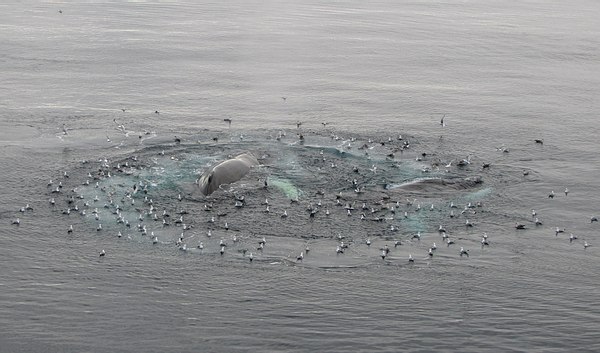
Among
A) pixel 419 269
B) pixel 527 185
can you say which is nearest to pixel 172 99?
pixel 527 185

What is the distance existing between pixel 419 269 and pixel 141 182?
22.8m

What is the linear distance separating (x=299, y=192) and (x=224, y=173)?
5733 mm

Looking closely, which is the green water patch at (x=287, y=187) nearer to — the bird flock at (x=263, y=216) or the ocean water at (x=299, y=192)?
the ocean water at (x=299, y=192)

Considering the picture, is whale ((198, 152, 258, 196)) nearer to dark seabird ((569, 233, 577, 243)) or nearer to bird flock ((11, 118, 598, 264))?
bird flock ((11, 118, 598, 264))

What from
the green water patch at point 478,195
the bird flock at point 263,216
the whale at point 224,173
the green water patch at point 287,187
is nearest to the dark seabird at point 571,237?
the bird flock at point 263,216

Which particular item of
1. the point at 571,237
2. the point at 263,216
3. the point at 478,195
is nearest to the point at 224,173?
the point at 263,216

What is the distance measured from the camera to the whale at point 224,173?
211ft

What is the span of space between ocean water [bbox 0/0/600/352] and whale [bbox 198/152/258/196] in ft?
2.84

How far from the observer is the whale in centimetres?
6419

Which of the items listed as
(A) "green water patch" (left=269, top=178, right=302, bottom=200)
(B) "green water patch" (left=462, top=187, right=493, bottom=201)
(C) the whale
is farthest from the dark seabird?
(C) the whale

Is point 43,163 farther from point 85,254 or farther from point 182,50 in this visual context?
point 182,50

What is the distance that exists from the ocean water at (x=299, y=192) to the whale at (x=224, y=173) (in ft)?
2.84

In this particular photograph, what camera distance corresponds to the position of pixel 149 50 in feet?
392

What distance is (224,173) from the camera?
66.0 metres
